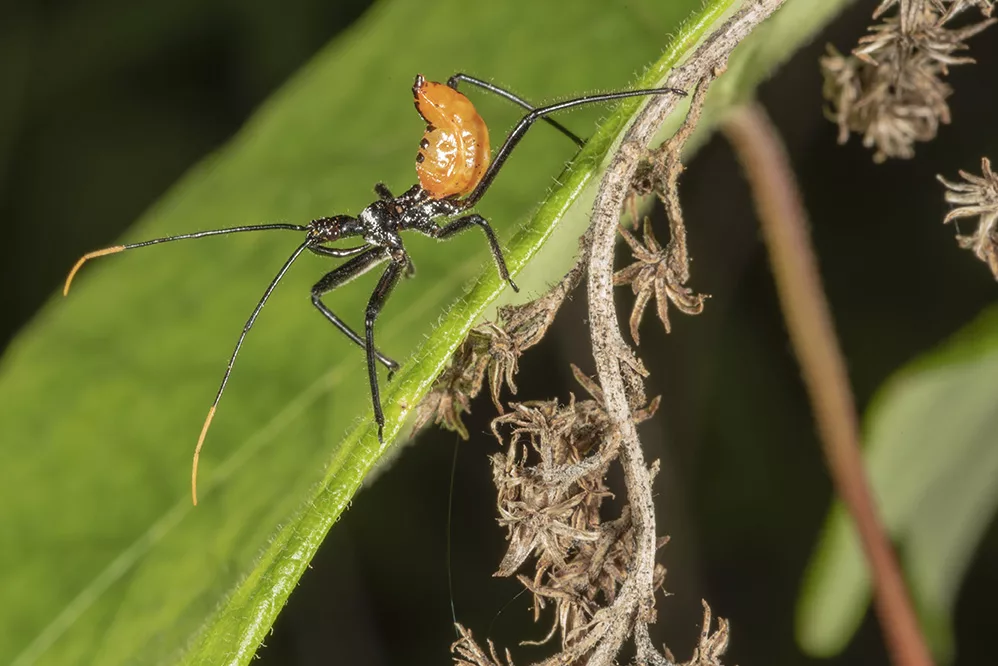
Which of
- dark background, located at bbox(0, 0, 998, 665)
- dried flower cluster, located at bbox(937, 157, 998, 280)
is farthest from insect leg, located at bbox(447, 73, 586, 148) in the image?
dark background, located at bbox(0, 0, 998, 665)

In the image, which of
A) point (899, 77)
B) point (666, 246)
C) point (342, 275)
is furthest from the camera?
point (342, 275)

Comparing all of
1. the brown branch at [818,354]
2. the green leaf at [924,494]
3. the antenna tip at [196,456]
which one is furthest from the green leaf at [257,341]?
the green leaf at [924,494]

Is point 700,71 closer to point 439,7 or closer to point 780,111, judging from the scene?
point 439,7

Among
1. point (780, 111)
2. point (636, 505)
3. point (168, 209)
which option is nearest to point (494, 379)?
point (636, 505)

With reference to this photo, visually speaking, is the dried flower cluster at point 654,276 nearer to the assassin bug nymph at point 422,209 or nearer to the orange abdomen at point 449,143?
the assassin bug nymph at point 422,209

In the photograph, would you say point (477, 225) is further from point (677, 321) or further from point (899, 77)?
point (677, 321)

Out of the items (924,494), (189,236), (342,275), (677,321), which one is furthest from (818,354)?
(677,321)
